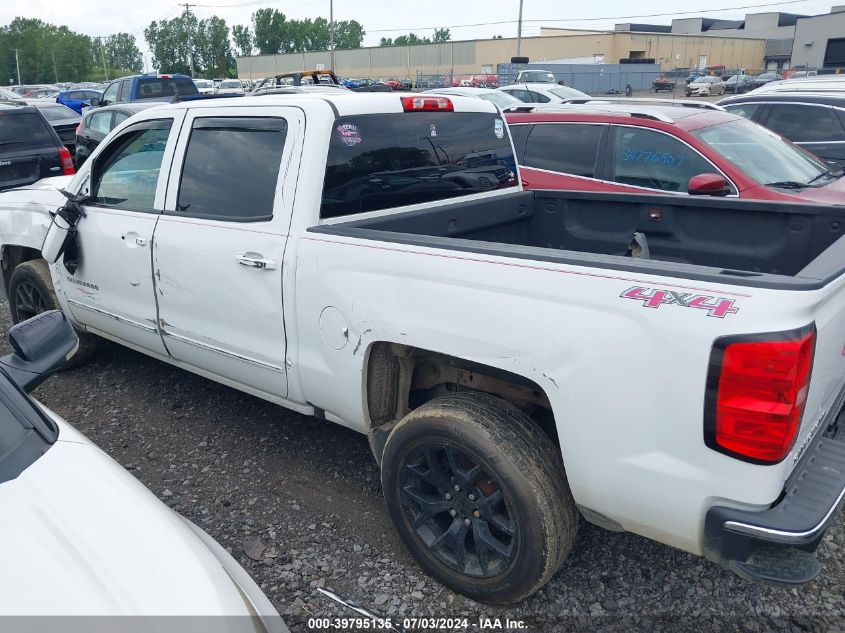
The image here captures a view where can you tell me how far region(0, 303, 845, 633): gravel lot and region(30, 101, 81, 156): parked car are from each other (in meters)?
13.5

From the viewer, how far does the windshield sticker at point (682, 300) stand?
2042mm

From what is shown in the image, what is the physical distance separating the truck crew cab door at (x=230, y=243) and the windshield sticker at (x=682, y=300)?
5.54ft

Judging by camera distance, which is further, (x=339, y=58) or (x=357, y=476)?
(x=339, y=58)

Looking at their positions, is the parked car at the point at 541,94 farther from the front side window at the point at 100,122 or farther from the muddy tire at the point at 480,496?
the muddy tire at the point at 480,496

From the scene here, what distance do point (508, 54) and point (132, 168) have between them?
2908 inches

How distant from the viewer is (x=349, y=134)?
3.40m

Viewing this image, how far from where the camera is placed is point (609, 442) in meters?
2.33

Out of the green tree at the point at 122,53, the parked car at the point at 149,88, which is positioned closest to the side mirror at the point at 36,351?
the parked car at the point at 149,88

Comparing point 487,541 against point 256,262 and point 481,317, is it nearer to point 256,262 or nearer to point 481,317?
point 481,317

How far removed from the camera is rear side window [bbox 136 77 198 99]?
17953mm

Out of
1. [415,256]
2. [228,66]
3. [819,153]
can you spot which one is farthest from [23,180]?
[228,66]

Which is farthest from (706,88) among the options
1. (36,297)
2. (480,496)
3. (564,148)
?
(480,496)

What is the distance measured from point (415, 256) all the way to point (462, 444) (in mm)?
732

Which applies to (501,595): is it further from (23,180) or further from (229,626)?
(23,180)
